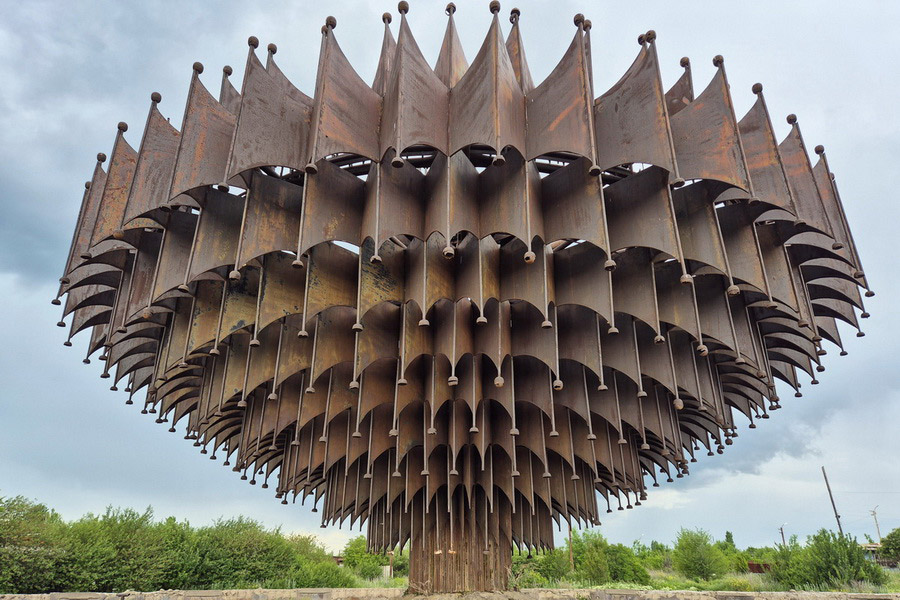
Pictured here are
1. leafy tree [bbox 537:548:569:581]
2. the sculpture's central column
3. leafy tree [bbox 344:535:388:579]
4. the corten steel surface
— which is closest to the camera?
the corten steel surface

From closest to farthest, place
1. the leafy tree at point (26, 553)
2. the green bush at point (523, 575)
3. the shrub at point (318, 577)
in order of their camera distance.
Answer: the green bush at point (523, 575) < the leafy tree at point (26, 553) < the shrub at point (318, 577)

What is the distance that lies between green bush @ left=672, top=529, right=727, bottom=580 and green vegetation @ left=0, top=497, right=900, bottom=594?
2.3 inches

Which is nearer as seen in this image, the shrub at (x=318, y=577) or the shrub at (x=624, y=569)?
the shrub at (x=318, y=577)

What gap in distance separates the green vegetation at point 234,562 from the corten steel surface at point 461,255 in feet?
20.3

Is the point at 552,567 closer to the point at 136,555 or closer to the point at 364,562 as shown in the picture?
the point at 364,562

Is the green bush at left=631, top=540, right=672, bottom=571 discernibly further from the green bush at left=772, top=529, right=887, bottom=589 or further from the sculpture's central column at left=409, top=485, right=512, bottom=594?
the sculpture's central column at left=409, top=485, right=512, bottom=594

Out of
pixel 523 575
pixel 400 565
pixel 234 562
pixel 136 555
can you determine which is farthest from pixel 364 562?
pixel 523 575

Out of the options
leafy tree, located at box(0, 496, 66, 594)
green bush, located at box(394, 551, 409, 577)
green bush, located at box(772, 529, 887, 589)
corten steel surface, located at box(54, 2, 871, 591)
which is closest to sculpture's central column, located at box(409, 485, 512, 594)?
corten steel surface, located at box(54, 2, 871, 591)

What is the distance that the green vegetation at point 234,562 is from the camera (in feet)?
69.9

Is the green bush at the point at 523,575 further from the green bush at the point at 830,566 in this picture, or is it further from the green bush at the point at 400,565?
the green bush at the point at 400,565

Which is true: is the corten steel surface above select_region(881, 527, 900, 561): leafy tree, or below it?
above

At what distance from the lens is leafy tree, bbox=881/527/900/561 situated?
4753 centimetres

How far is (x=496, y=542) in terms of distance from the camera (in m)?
12.4

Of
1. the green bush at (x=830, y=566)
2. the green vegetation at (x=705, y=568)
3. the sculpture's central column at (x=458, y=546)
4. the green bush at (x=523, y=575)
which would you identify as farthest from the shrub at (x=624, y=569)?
the sculpture's central column at (x=458, y=546)
